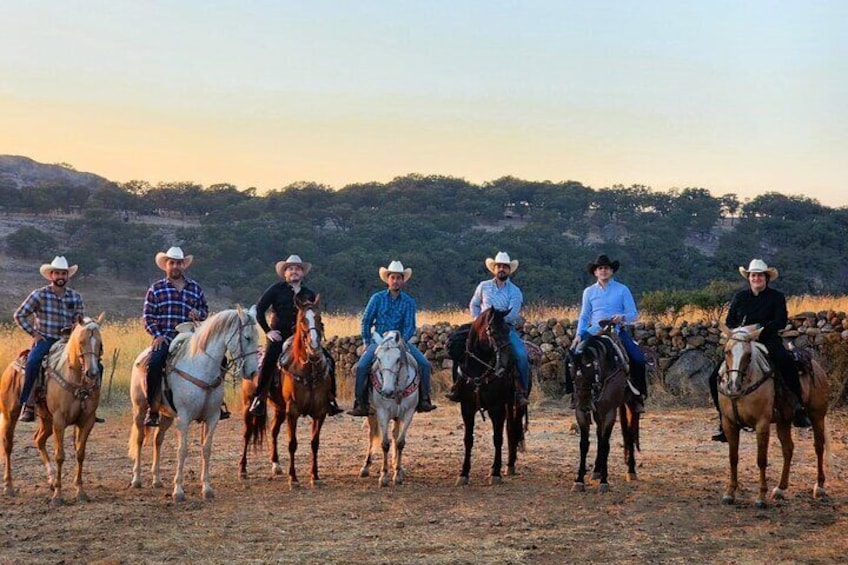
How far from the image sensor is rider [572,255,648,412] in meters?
11.4

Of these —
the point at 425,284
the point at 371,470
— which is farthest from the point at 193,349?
the point at 425,284

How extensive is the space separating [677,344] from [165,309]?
1196 centimetres

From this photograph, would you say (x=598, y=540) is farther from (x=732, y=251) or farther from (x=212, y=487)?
(x=732, y=251)

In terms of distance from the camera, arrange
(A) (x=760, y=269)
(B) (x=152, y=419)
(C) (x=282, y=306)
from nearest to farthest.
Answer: (A) (x=760, y=269) → (B) (x=152, y=419) → (C) (x=282, y=306)

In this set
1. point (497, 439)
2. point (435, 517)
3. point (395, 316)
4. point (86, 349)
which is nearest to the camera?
point (435, 517)

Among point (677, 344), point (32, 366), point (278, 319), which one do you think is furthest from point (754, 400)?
point (677, 344)

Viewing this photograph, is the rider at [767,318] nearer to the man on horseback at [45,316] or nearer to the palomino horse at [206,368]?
the palomino horse at [206,368]

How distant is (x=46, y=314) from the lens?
10.9 meters

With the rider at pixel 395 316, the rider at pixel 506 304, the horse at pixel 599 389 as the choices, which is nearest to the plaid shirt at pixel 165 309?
the rider at pixel 395 316

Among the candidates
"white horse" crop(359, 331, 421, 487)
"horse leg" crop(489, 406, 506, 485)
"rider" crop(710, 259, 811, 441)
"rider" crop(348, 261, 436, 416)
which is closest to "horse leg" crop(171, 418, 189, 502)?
"white horse" crop(359, 331, 421, 487)

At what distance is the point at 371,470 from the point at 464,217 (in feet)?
183

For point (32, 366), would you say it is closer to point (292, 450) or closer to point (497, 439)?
point (292, 450)

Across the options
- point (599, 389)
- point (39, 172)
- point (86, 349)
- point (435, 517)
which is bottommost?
point (435, 517)

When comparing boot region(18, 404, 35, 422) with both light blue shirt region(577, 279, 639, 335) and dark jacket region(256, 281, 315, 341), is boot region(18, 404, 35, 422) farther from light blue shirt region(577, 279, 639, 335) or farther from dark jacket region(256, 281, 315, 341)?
light blue shirt region(577, 279, 639, 335)
